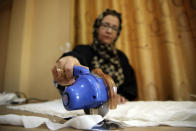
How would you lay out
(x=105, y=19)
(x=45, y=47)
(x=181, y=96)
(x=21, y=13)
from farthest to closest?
(x=45, y=47)
(x=21, y=13)
(x=105, y=19)
(x=181, y=96)

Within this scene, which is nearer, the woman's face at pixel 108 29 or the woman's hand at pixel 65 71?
the woman's hand at pixel 65 71

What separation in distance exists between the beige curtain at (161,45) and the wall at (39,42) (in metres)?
0.56

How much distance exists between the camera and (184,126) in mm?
264

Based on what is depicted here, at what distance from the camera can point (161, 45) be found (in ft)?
3.25

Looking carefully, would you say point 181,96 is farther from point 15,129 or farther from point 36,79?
point 36,79

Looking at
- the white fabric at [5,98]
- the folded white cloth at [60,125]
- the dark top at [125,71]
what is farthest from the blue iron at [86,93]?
the white fabric at [5,98]

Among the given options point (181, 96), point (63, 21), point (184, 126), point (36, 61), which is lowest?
point (181, 96)

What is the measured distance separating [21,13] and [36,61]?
403 mm

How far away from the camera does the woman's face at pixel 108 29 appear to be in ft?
3.07

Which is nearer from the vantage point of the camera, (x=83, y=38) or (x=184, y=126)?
(x=184, y=126)

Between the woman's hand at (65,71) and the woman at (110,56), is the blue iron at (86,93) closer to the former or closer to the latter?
the woman's hand at (65,71)

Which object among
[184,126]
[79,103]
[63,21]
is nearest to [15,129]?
[79,103]

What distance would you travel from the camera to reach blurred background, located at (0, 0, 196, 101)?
87 cm

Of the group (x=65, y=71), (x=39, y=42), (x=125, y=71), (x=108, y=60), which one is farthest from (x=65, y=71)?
(x=39, y=42)
